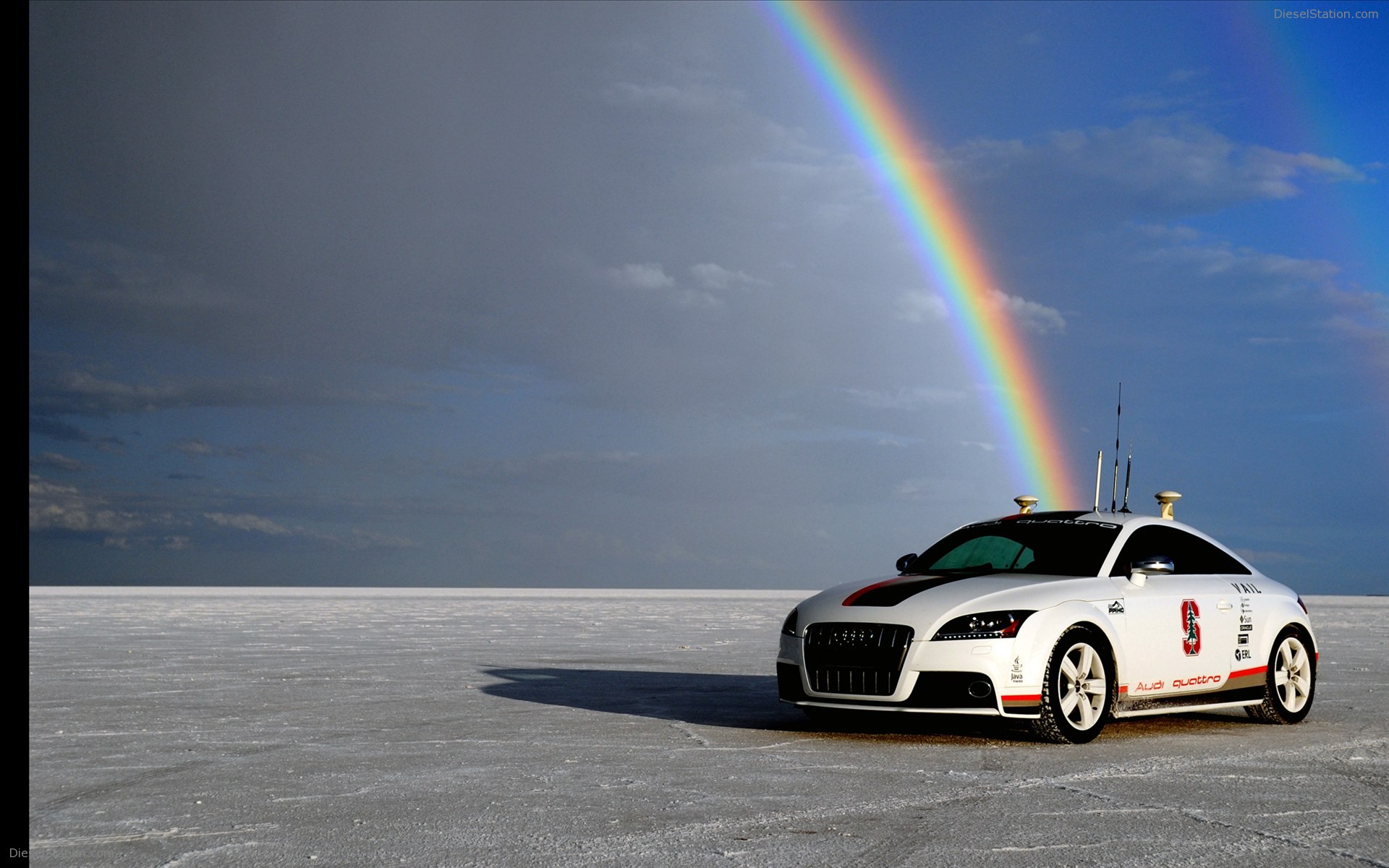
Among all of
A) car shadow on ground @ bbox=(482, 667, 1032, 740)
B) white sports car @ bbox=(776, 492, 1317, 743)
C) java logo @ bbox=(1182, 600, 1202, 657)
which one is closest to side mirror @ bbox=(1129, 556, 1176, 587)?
white sports car @ bbox=(776, 492, 1317, 743)

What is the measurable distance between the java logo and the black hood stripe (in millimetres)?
1587

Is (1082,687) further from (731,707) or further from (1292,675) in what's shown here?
(731,707)

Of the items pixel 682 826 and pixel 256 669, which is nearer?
pixel 682 826

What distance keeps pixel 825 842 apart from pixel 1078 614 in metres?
3.93

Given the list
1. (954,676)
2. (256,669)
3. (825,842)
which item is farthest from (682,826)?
(256,669)

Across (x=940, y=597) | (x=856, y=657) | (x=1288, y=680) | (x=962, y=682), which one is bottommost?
(x=1288, y=680)

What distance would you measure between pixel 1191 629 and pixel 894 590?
7.51 ft

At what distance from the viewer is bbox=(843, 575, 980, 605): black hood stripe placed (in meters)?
9.24

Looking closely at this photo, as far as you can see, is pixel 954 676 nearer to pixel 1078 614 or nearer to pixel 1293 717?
pixel 1078 614

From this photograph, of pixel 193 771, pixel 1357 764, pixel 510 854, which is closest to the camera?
pixel 510 854

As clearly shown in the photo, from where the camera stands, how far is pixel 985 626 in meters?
8.86

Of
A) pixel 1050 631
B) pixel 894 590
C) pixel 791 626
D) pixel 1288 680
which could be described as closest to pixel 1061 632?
pixel 1050 631

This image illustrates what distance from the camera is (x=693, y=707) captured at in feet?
36.8

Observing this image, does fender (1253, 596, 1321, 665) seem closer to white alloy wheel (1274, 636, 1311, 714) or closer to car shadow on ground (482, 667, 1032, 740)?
white alloy wheel (1274, 636, 1311, 714)
